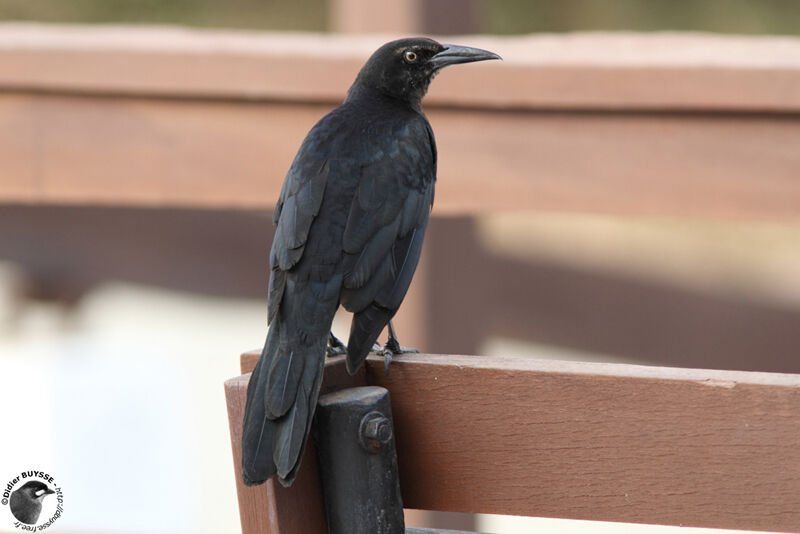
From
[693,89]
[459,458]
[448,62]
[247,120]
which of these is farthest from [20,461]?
[459,458]

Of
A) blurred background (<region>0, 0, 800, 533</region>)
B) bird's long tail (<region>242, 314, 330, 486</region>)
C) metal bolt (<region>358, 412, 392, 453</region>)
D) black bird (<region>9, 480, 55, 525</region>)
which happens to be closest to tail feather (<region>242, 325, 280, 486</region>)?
bird's long tail (<region>242, 314, 330, 486</region>)

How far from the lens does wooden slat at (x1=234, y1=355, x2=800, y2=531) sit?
1248mm

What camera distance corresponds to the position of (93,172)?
264 centimetres

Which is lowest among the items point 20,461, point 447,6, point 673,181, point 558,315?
point 20,461

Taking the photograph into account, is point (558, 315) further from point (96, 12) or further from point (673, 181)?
point (96, 12)

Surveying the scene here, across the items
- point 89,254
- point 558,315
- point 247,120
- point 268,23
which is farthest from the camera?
point 268,23

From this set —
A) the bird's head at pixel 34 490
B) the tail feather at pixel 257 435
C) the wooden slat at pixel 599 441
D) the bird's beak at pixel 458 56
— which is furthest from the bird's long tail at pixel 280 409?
the bird's beak at pixel 458 56

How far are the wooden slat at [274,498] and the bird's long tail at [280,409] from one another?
0.02 metres

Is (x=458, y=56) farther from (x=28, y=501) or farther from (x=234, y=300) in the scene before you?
(x=234, y=300)

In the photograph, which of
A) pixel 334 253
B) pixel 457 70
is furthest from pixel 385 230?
pixel 457 70

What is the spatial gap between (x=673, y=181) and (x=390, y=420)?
1.21 metres

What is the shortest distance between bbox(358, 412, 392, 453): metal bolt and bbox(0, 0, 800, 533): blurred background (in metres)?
1.66

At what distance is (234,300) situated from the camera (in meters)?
5.12

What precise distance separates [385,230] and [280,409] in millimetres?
605
